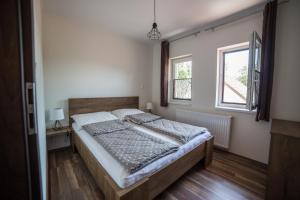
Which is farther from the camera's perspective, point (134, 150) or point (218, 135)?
point (218, 135)

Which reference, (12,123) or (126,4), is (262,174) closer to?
(12,123)

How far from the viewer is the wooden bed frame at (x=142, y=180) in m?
1.20

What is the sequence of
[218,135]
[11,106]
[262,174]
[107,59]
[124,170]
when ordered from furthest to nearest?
[107,59] < [218,135] < [262,174] < [124,170] < [11,106]

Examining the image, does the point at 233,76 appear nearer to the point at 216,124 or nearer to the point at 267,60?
the point at 267,60

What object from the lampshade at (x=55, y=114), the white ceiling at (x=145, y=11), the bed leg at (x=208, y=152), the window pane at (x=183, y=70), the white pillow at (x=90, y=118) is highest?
the white ceiling at (x=145, y=11)

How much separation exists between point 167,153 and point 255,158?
1842 millimetres

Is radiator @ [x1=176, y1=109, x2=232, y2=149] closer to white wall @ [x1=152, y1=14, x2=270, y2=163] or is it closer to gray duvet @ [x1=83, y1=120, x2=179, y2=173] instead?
white wall @ [x1=152, y1=14, x2=270, y2=163]

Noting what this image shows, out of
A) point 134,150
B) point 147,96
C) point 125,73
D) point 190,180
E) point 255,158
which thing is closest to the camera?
point 134,150

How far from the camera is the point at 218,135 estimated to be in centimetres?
271

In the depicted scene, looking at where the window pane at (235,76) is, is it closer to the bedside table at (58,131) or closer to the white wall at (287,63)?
the white wall at (287,63)

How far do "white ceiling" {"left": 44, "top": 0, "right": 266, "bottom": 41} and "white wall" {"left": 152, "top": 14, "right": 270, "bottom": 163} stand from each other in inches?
11.4

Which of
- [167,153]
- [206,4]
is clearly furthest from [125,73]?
[167,153]

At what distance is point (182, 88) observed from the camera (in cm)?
353

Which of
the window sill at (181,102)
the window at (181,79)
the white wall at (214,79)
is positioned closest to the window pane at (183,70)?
the window at (181,79)
